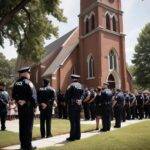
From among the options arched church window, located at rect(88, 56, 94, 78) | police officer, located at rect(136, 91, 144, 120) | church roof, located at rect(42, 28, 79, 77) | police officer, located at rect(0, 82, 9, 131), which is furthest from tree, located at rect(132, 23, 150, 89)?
police officer, located at rect(0, 82, 9, 131)

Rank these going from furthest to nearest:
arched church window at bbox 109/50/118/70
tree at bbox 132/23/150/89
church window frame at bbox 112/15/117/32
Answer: tree at bbox 132/23/150/89, church window frame at bbox 112/15/117/32, arched church window at bbox 109/50/118/70

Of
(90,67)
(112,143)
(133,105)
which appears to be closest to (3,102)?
(112,143)

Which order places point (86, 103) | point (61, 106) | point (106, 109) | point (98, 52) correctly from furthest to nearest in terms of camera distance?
point (98, 52) → point (61, 106) → point (86, 103) → point (106, 109)

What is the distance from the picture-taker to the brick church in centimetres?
3644

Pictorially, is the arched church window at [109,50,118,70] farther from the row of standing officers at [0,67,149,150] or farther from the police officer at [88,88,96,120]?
the row of standing officers at [0,67,149,150]

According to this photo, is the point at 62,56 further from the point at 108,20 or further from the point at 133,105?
the point at 133,105

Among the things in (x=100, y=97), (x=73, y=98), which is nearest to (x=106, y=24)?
(x=100, y=97)

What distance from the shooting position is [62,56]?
41.5 meters

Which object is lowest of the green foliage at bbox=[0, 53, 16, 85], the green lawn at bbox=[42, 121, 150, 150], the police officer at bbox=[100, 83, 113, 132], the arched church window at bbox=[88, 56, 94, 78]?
the green lawn at bbox=[42, 121, 150, 150]

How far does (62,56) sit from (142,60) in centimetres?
1602

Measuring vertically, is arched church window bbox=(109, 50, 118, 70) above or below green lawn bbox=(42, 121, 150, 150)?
above

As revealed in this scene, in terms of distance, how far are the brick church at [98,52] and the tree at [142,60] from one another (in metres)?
12.1

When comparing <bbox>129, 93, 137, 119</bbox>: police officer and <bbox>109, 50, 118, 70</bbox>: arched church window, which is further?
<bbox>109, 50, 118, 70</bbox>: arched church window

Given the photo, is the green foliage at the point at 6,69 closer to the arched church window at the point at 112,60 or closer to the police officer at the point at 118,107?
the arched church window at the point at 112,60
